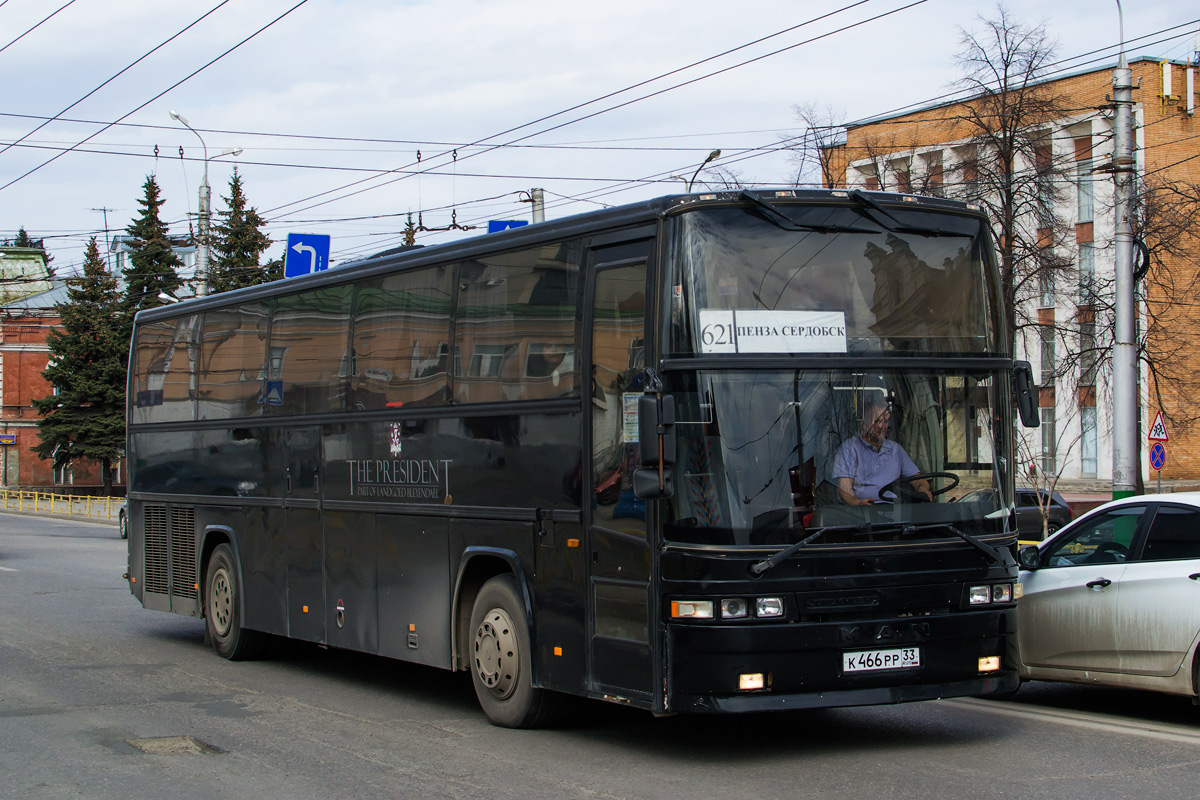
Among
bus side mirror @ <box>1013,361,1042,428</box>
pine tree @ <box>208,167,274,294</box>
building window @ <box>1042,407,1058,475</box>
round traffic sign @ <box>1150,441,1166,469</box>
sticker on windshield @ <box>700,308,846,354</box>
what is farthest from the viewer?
pine tree @ <box>208,167,274,294</box>

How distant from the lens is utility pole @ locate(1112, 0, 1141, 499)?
1961 centimetres

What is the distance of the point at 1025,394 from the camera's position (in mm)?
8180

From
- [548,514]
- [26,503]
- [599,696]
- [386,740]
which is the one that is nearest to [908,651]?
[599,696]

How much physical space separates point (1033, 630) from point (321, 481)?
18.9 feet

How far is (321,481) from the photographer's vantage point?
11.3m

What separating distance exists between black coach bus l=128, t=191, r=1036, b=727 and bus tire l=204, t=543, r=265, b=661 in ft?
11.4

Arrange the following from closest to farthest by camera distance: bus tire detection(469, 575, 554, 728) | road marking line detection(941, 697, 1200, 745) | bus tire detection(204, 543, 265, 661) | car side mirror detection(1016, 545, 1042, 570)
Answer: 1. road marking line detection(941, 697, 1200, 745)
2. bus tire detection(469, 575, 554, 728)
3. car side mirror detection(1016, 545, 1042, 570)
4. bus tire detection(204, 543, 265, 661)

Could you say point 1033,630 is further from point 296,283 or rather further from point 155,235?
point 155,235

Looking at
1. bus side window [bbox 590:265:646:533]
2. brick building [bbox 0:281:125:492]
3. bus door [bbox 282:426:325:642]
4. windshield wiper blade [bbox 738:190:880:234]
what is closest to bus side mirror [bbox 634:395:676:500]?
bus side window [bbox 590:265:646:533]

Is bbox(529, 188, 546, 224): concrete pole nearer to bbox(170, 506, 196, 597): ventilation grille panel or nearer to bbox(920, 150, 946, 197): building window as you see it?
bbox(920, 150, 946, 197): building window

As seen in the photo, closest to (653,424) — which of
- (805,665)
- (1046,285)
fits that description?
(805,665)

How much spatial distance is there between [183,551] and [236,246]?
156 ft

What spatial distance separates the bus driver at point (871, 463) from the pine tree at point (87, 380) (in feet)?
198

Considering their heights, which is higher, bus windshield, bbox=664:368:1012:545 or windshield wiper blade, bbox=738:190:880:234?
windshield wiper blade, bbox=738:190:880:234
